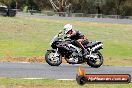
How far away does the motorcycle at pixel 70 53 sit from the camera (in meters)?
16.8

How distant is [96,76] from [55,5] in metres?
91.4

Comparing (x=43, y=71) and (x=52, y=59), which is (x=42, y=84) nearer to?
(x=43, y=71)

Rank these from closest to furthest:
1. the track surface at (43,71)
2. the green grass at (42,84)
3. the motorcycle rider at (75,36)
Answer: the green grass at (42,84), the track surface at (43,71), the motorcycle rider at (75,36)

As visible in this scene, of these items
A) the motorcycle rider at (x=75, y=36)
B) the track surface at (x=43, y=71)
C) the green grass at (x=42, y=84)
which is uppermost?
the motorcycle rider at (x=75, y=36)

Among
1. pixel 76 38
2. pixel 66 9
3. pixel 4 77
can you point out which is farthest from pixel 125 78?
pixel 66 9

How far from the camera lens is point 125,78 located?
22.9 ft


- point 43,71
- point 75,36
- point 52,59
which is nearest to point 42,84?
point 43,71

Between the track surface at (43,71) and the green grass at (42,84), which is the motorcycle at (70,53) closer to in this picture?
the track surface at (43,71)

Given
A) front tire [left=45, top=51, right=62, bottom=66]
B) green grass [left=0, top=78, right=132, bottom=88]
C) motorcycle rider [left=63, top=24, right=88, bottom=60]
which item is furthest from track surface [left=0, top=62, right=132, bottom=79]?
green grass [left=0, top=78, right=132, bottom=88]

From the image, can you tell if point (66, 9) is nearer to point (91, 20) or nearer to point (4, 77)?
point (91, 20)

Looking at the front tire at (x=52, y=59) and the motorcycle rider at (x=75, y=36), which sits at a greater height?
the motorcycle rider at (x=75, y=36)

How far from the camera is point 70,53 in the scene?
16938 mm

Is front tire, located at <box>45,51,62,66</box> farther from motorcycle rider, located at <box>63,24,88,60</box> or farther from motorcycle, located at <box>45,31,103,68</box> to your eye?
motorcycle rider, located at <box>63,24,88,60</box>

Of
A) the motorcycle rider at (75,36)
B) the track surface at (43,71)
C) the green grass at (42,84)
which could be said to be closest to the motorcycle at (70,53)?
the motorcycle rider at (75,36)
